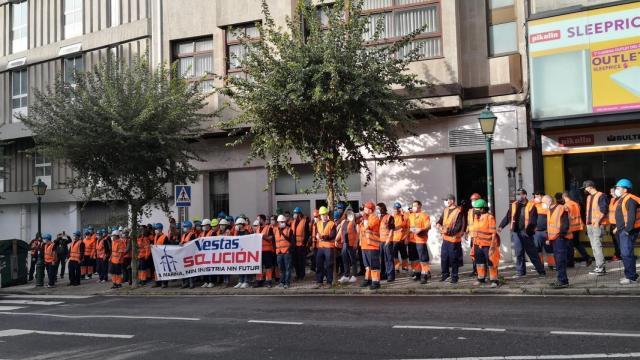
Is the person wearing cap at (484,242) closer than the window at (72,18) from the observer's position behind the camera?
Yes

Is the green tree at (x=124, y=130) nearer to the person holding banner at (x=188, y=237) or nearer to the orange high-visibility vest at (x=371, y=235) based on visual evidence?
the person holding banner at (x=188, y=237)

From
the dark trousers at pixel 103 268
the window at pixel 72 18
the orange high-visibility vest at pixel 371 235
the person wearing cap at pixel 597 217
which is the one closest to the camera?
the person wearing cap at pixel 597 217

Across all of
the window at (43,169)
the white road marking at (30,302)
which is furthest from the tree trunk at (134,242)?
the window at (43,169)

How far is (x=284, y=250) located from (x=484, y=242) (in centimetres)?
485

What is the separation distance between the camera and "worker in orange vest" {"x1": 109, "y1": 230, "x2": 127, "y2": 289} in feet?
59.1

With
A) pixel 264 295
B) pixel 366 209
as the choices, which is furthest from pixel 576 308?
pixel 264 295

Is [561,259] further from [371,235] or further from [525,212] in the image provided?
[371,235]

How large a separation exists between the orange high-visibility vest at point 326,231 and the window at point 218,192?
8.45m

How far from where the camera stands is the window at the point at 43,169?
26844 mm

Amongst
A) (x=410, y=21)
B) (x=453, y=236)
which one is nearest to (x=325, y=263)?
(x=453, y=236)

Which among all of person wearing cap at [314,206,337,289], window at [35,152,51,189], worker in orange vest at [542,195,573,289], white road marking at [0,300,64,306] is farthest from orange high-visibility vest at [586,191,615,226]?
window at [35,152,51,189]

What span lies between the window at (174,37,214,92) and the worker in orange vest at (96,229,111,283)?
616cm

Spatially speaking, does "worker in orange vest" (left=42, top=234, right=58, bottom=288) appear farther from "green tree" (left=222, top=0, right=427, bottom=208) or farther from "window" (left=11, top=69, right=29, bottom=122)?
"window" (left=11, top=69, right=29, bottom=122)

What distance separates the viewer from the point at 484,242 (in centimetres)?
1244
